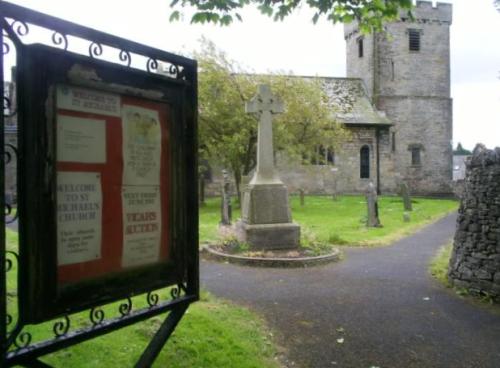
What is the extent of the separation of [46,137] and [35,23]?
54 centimetres

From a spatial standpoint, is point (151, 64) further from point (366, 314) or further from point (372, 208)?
point (372, 208)

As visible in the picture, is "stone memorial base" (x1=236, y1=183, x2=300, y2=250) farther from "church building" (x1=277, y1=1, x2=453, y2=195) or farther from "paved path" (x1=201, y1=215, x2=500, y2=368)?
"church building" (x1=277, y1=1, x2=453, y2=195)

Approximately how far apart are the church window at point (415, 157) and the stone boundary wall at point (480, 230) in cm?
2995


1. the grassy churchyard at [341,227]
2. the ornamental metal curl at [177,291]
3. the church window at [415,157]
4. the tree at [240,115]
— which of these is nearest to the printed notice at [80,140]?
the ornamental metal curl at [177,291]

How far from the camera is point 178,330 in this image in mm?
4719

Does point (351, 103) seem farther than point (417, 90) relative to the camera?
No

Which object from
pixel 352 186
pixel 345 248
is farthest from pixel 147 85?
pixel 352 186

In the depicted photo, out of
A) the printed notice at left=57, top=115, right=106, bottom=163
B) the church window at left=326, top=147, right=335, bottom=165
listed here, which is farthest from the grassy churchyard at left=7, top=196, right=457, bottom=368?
the church window at left=326, top=147, right=335, bottom=165

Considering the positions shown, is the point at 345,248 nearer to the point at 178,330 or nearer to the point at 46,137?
the point at 178,330

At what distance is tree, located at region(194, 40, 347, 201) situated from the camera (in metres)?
20.7

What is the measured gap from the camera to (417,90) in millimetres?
35594

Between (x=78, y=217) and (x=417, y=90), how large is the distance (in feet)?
120

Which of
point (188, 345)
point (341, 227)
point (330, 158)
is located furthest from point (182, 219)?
point (330, 158)

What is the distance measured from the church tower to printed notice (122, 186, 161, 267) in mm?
33674
